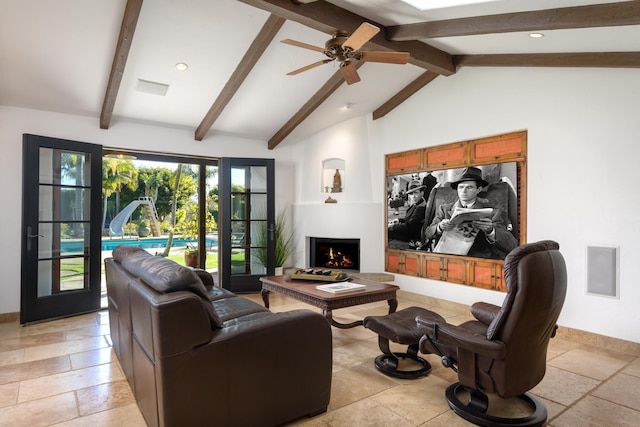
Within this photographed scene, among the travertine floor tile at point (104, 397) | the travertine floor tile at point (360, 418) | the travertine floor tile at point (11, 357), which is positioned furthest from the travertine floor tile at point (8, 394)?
the travertine floor tile at point (360, 418)

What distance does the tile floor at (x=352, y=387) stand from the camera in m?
2.33

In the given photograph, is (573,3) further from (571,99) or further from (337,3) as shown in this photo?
(337,3)

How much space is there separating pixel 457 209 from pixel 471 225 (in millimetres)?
274

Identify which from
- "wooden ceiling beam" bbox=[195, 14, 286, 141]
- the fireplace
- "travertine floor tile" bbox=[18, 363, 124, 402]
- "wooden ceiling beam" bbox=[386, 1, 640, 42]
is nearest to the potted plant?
the fireplace

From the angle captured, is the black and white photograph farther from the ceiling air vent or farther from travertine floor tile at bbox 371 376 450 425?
the ceiling air vent

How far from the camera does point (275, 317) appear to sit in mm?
2203

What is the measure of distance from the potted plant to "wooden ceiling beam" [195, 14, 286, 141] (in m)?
1.98

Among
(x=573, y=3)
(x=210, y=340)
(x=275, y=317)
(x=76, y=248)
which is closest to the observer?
(x=210, y=340)

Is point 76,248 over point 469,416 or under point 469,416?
over

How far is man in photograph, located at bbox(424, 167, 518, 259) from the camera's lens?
4.42 m

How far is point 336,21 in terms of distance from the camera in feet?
11.4

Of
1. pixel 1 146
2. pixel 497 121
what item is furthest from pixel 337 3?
pixel 1 146

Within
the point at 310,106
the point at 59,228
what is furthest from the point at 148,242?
the point at 310,106

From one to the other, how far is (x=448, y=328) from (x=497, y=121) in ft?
10.1
